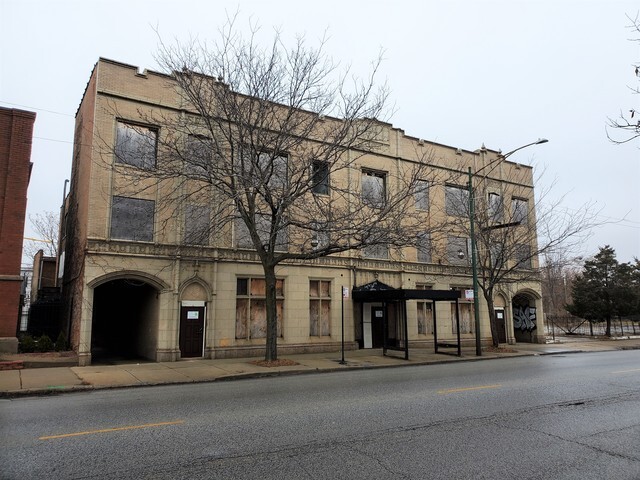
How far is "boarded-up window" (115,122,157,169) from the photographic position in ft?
56.5

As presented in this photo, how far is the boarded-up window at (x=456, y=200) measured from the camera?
2498 cm

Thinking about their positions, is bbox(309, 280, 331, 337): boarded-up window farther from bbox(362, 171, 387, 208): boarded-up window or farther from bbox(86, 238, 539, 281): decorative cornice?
bbox(362, 171, 387, 208): boarded-up window

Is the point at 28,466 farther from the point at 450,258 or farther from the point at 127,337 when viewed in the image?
the point at 450,258

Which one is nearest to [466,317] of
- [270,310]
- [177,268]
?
[270,310]

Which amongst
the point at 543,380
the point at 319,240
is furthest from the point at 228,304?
the point at 543,380

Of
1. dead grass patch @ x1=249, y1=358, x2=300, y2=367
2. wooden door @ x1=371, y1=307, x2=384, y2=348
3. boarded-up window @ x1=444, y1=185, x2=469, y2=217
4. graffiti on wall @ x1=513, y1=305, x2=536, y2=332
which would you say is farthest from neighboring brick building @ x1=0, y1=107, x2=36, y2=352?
graffiti on wall @ x1=513, y1=305, x2=536, y2=332

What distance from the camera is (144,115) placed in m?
17.9

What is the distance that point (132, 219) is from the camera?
17594 mm

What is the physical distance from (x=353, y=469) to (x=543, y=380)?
341 inches

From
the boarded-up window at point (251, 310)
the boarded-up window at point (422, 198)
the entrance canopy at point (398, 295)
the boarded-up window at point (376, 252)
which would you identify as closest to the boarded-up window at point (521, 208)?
the boarded-up window at point (422, 198)

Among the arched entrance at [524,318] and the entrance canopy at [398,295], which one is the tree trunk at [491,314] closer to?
the entrance canopy at [398,295]

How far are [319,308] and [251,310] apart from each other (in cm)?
329

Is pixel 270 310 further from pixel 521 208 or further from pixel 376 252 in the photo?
pixel 521 208

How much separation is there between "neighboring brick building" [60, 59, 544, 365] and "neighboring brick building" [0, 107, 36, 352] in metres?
1.99
